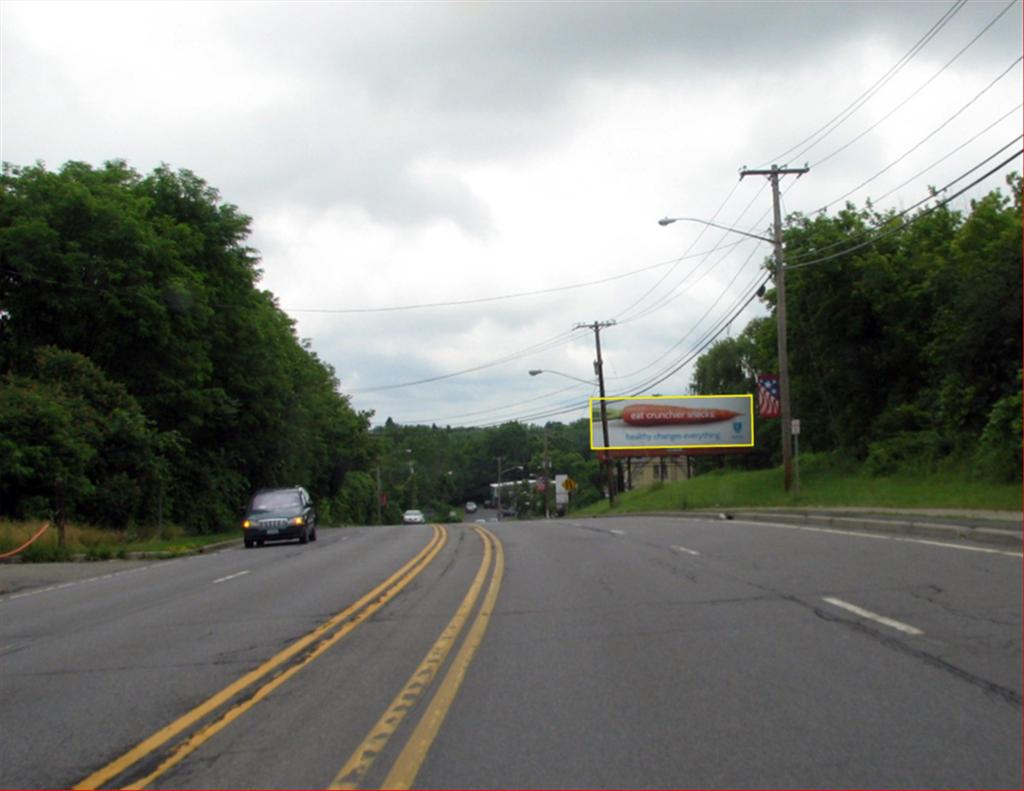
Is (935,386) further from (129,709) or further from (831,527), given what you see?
(129,709)

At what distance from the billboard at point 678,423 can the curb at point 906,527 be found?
97.5 feet

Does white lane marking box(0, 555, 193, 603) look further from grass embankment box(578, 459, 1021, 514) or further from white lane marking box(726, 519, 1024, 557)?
grass embankment box(578, 459, 1021, 514)

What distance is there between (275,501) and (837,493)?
18.0 metres

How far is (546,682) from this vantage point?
796 centimetres

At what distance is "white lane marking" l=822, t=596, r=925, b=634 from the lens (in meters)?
9.32

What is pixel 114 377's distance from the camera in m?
36.9

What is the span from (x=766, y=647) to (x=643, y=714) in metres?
2.40

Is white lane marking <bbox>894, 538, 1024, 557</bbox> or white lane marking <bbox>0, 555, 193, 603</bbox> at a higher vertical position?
white lane marking <bbox>894, 538, 1024, 557</bbox>

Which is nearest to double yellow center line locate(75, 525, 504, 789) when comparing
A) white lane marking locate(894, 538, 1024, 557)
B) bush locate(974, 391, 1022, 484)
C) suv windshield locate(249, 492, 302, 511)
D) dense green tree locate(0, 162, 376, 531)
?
white lane marking locate(894, 538, 1024, 557)

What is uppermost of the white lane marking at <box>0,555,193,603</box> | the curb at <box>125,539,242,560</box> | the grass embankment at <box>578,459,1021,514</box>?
the grass embankment at <box>578,459,1021,514</box>

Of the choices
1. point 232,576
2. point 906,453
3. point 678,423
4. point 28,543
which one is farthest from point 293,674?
point 678,423

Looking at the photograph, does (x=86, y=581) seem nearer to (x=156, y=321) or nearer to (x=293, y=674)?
(x=293, y=674)

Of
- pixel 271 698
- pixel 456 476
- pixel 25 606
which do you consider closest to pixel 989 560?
pixel 271 698

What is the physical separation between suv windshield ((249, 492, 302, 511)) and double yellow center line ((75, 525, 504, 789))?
1888 centimetres
